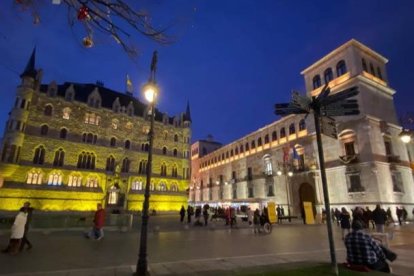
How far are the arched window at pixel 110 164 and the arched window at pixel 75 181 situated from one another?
400cm

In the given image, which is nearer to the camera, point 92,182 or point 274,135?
point 92,182

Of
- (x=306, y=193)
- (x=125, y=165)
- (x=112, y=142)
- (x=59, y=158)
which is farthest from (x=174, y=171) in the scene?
(x=306, y=193)

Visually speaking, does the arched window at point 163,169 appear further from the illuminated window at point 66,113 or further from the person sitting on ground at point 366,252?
the person sitting on ground at point 366,252

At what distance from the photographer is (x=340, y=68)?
1244 inches

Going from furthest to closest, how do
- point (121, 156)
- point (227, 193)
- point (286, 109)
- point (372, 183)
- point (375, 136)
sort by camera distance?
point (227, 193), point (121, 156), point (375, 136), point (372, 183), point (286, 109)

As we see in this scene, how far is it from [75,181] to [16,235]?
2796 centimetres

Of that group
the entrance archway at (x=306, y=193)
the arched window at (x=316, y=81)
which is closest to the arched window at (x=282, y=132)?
the arched window at (x=316, y=81)

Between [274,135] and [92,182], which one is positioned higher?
[274,135]

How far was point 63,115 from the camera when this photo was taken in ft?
115

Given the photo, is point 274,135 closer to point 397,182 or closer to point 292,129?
point 292,129

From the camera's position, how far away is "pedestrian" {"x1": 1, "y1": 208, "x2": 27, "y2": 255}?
860 cm

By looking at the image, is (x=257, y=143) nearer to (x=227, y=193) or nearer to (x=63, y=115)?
(x=227, y=193)

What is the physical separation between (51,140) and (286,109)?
35.6 meters

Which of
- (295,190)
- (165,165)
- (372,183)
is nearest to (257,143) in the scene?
(295,190)
